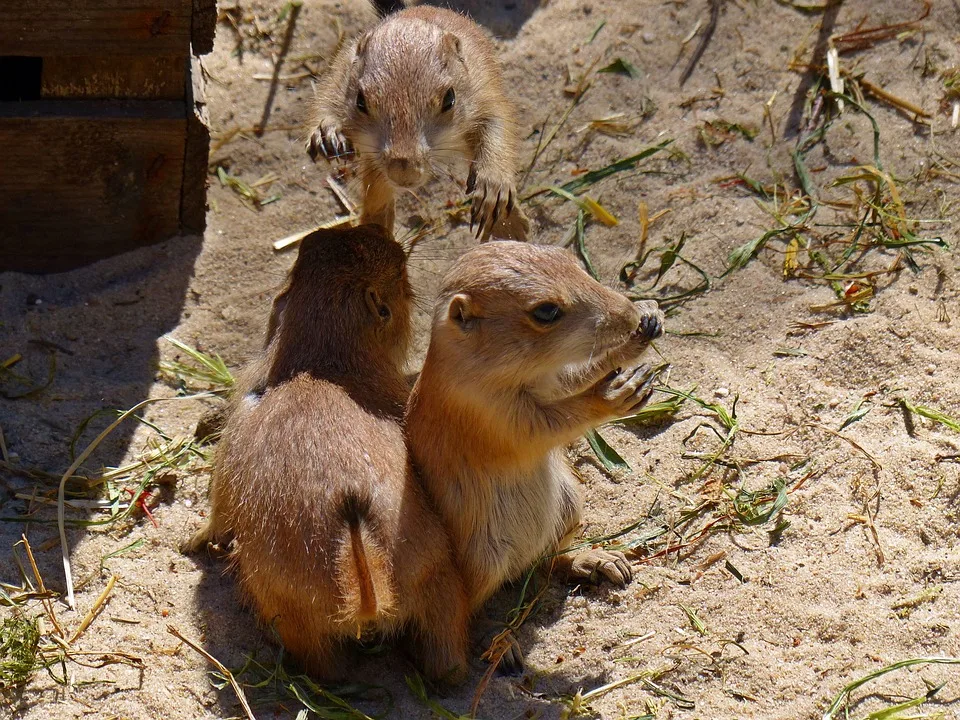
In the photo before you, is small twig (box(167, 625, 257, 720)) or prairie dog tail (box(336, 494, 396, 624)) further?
small twig (box(167, 625, 257, 720))

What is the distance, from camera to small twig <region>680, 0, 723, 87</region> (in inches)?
289

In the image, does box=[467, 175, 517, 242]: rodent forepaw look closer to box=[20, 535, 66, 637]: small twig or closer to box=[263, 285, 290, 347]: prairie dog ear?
box=[263, 285, 290, 347]: prairie dog ear

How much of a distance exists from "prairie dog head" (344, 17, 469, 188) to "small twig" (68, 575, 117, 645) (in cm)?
224

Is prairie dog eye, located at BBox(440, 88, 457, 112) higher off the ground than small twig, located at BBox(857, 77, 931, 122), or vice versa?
small twig, located at BBox(857, 77, 931, 122)

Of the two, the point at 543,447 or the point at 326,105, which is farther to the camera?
the point at 326,105

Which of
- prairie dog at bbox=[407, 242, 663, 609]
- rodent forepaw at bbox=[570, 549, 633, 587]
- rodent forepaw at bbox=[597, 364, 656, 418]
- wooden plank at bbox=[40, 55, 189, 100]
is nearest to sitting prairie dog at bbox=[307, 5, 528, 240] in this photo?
wooden plank at bbox=[40, 55, 189, 100]

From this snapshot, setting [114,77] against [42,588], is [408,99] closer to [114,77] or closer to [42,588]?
[114,77]

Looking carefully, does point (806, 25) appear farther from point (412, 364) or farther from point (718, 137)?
point (412, 364)

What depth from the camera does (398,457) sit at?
184 inches

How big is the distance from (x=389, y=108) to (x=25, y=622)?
284cm

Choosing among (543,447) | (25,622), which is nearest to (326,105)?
(543,447)

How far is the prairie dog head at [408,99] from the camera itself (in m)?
5.32

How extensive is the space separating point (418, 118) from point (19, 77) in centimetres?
246

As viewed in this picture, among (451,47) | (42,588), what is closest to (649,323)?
(451,47)
